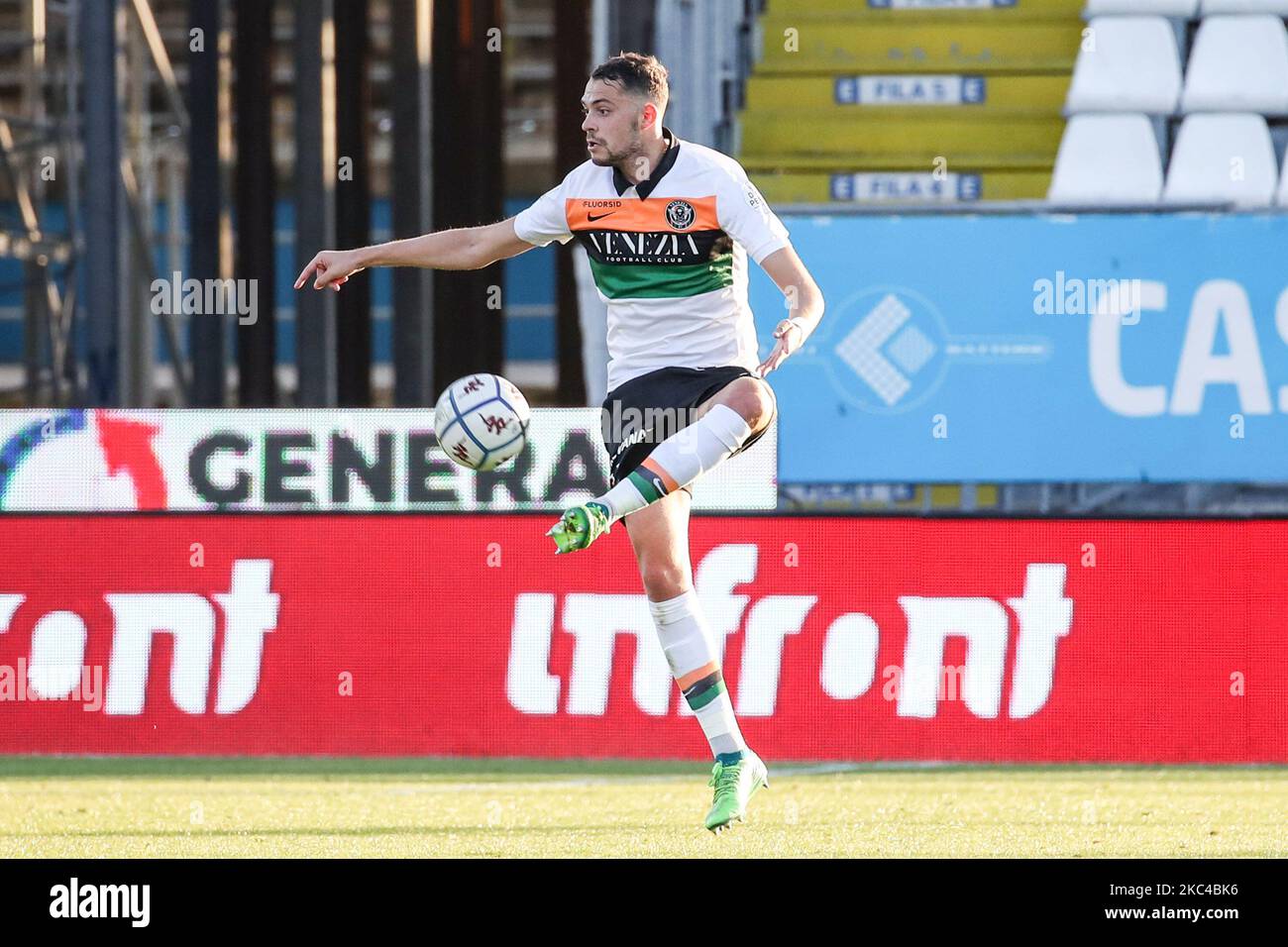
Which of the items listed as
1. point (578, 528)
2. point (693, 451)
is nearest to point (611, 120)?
point (693, 451)

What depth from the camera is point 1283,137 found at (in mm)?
10773

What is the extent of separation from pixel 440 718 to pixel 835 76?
4771 mm

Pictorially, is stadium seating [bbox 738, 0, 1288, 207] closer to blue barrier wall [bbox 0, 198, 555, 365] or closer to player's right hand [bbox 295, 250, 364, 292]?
player's right hand [bbox 295, 250, 364, 292]

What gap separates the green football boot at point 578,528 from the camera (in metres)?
4.71

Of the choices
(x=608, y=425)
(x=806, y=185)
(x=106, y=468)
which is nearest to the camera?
(x=608, y=425)

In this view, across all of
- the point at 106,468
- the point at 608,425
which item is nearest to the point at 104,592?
the point at 106,468

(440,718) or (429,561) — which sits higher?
(429,561)

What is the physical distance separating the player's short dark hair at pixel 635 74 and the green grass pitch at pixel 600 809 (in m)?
1.98

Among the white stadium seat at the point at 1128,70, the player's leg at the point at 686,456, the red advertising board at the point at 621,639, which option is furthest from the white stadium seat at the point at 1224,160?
the player's leg at the point at 686,456

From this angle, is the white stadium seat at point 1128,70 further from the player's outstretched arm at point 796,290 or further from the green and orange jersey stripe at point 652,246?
the player's outstretched arm at point 796,290

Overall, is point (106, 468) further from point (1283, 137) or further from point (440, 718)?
point (1283, 137)

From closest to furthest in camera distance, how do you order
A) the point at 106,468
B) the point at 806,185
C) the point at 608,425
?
the point at 608,425
the point at 106,468
the point at 806,185

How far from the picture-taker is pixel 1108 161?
1062 cm

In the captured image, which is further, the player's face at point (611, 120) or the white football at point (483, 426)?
the white football at point (483, 426)
